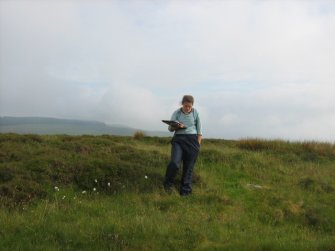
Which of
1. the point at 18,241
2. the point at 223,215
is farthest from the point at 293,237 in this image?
the point at 18,241

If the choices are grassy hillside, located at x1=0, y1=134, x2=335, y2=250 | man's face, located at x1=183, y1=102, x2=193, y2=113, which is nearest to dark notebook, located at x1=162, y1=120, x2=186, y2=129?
man's face, located at x1=183, y1=102, x2=193, y2=113

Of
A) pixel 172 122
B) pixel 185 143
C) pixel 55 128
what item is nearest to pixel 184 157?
pixel 185 143

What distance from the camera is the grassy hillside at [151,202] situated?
24.3ft

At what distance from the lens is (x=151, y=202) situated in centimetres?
963

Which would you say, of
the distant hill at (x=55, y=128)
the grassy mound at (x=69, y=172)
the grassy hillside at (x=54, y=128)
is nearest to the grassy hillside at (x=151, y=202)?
the grassy mound at (x=69, y=172)

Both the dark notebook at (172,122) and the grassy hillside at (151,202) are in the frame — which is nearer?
the grassy hillside at (151,202)

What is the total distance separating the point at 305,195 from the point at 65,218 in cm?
589

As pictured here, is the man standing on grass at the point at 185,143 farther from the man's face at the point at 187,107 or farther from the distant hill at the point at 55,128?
the distant hill at the point at 55,128

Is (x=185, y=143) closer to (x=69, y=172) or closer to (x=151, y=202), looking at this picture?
(x=151, y=202)

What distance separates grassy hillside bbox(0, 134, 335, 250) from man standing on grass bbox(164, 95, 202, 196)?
422 millimetres

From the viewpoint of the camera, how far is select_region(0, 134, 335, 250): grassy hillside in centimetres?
741

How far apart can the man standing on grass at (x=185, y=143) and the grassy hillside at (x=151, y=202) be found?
1.38 feet

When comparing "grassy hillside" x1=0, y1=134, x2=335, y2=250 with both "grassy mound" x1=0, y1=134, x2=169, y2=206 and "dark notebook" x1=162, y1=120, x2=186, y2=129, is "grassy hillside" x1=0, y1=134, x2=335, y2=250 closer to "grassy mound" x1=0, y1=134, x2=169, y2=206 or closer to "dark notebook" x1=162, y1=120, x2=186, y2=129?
"grassy mound" x1=0, y1=134, x2=169, y2=206

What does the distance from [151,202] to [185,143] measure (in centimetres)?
171
